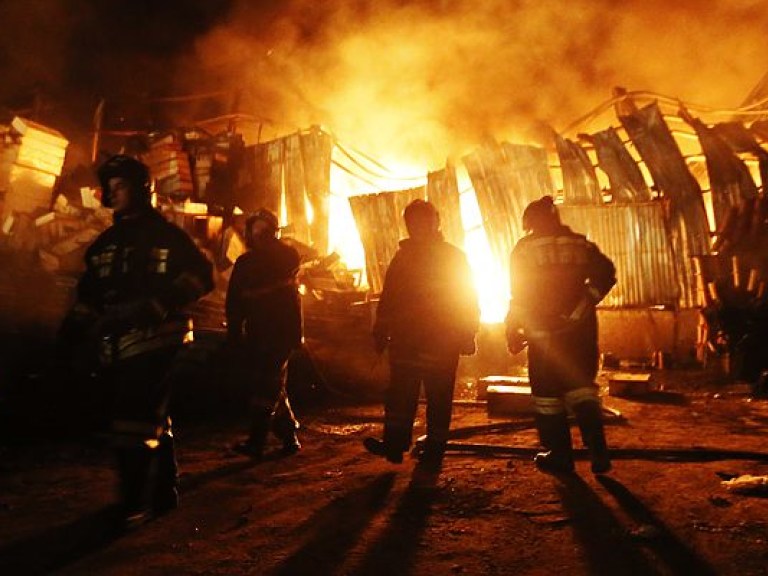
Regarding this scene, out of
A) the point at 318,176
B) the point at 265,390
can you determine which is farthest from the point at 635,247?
the point at 265,390

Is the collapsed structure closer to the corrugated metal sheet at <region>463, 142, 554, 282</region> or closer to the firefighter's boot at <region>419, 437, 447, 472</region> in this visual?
the corrugated metal sheet at <region>463, 142, 554, 282</region>

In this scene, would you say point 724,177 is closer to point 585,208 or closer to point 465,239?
point 585,208

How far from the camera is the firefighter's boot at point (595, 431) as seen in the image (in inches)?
163

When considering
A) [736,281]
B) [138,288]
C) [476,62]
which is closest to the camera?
[138,288]

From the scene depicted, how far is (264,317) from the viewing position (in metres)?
4.97

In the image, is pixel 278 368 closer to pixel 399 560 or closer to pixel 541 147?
pixel 399 560

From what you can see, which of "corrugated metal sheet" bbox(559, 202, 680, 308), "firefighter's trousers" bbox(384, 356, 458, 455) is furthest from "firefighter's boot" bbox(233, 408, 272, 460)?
"corrugated metal sheet" bbox(559, 202, 680, 308)

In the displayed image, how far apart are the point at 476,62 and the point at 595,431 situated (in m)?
13.1

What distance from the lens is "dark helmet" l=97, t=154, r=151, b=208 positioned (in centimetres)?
358

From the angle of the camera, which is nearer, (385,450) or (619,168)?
(385,450)

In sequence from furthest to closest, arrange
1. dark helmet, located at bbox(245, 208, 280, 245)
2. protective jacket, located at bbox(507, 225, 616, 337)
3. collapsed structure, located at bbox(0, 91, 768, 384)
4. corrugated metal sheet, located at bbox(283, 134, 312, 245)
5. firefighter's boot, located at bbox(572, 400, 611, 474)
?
corrugated metal sheet, located at bbox(283, 134, 312, 245) < collapsed structure, located at bbox(0, 91, 768, 384) < dark helmet, located at bbox(245, 208, 280, 245) < protective jacket, located at bbox(507, 225, 616, 337) < firefighter's boot, located at bbox(572, 400, 611, 474)

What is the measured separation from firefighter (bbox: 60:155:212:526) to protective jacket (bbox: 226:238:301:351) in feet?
4.29

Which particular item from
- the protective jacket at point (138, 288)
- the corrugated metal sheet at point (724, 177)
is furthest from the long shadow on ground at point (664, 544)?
the corrugated metal sheet at point (724, 177)

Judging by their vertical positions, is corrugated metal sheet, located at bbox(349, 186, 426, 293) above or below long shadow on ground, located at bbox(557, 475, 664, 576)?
above
